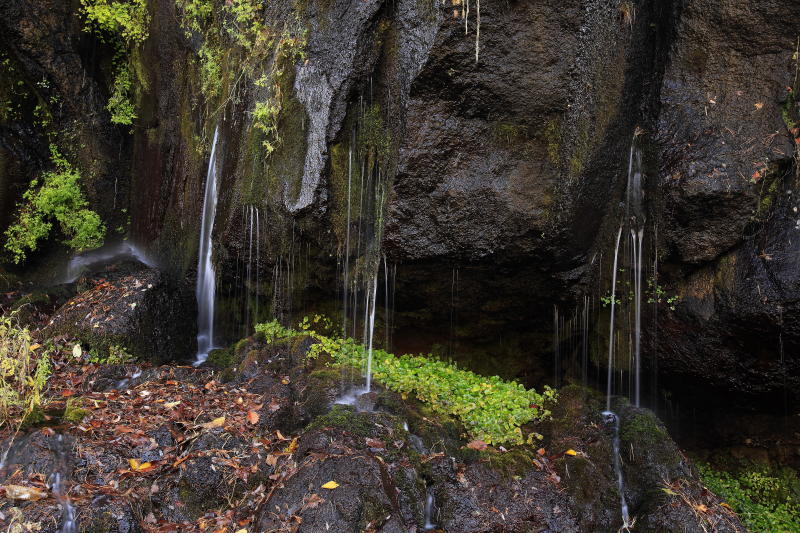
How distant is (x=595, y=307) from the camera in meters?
7.34

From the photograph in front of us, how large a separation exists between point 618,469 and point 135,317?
6.56 meters

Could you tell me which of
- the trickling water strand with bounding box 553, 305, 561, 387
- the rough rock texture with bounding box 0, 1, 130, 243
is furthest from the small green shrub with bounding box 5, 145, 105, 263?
the trickling water strand with bounding box 553, 305, 561, 387

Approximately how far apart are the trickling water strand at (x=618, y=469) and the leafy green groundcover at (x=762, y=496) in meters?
1.83

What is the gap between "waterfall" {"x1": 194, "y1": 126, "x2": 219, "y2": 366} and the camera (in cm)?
888

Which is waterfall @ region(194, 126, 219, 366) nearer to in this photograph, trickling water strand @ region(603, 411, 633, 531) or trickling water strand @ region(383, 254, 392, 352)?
trickling water strand @ region(383, 254, 392, 352)

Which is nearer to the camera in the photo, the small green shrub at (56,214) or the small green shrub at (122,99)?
the small green shrub at (56,214)

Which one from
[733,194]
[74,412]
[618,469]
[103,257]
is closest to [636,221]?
[733,194]

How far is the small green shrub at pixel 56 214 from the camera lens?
10.2 m

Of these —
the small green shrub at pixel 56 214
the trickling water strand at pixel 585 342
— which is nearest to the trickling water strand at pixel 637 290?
the trickling water strand at pixel 585 342

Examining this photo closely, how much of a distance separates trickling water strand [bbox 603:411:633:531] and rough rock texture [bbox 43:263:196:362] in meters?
6.18

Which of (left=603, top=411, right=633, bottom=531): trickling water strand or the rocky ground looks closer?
the rocky ground

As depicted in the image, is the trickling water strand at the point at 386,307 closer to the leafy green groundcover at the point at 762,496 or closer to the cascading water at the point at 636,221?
the cascading water at the point at 636,221

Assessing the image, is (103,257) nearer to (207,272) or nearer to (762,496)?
(207,272)

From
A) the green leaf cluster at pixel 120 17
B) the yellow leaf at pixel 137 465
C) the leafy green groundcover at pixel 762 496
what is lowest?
the leafy green groundcover at pixel 762 496
